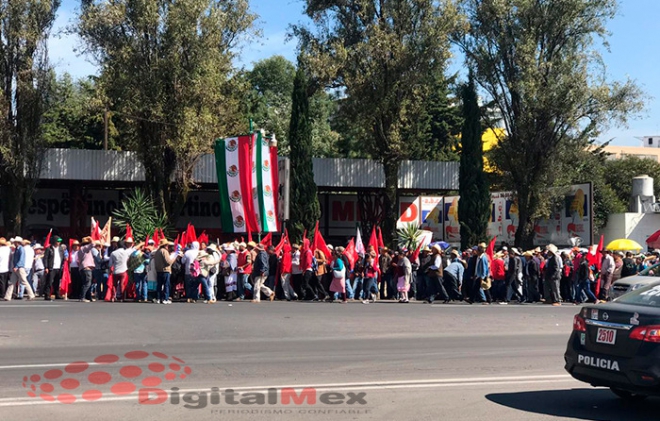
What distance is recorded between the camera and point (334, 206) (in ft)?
148

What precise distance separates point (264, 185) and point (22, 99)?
1305cm

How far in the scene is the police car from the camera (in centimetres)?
811

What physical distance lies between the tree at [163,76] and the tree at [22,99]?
190 cm

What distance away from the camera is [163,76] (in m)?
36.1

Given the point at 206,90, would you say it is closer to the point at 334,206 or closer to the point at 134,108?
the point at 134,108

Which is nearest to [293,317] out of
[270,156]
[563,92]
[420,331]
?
[420,331]

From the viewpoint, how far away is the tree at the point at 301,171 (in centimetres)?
3847

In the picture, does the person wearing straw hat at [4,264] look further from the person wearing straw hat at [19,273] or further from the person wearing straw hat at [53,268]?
the person wearing straw hat at [53,268]

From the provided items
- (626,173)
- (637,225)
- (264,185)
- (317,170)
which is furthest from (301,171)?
(626,173)

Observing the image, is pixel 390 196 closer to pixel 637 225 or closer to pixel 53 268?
pixel 53 268

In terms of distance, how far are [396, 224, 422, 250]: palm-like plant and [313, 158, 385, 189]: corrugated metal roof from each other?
11.8 feet

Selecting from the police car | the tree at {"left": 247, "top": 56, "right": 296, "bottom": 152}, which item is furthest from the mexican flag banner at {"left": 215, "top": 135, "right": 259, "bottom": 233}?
the tree at {"left": 247, "top": 56, "right": 296, "bottom": 152}

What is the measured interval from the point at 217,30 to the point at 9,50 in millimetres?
8718

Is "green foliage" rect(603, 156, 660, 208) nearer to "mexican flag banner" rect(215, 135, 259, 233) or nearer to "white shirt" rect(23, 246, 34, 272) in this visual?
"mexican flag banner" rect(215, 135, 259, 233)
